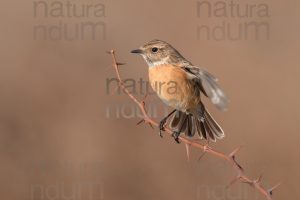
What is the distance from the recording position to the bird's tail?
17.1 ft

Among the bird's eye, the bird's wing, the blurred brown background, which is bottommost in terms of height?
the blurred brown background

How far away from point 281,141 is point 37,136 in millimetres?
2777

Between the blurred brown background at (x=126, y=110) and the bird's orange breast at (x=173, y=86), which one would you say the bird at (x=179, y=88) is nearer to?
the bird's orange breast at (x=173, y=86)

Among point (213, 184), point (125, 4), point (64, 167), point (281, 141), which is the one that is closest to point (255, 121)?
point (281, 141)

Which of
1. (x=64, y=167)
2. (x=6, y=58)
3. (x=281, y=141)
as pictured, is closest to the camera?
(x=64, y=167)

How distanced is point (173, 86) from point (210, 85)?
83 cm

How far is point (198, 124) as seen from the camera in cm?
529

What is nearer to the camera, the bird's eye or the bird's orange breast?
the bird's orange breast

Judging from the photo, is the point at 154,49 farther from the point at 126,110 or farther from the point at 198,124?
the point at 126,110

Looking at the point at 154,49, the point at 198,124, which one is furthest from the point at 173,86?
the point at 198,124

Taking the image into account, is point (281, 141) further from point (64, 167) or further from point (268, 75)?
point (64, 167)

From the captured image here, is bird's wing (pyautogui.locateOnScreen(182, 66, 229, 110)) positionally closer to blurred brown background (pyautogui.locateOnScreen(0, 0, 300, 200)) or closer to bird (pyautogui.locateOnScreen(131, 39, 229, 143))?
bird (pyautogui.locateOnScreen(131, 39, 229, 143))

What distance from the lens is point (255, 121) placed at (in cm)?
806

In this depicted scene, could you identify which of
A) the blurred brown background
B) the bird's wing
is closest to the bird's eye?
the bird's wing
